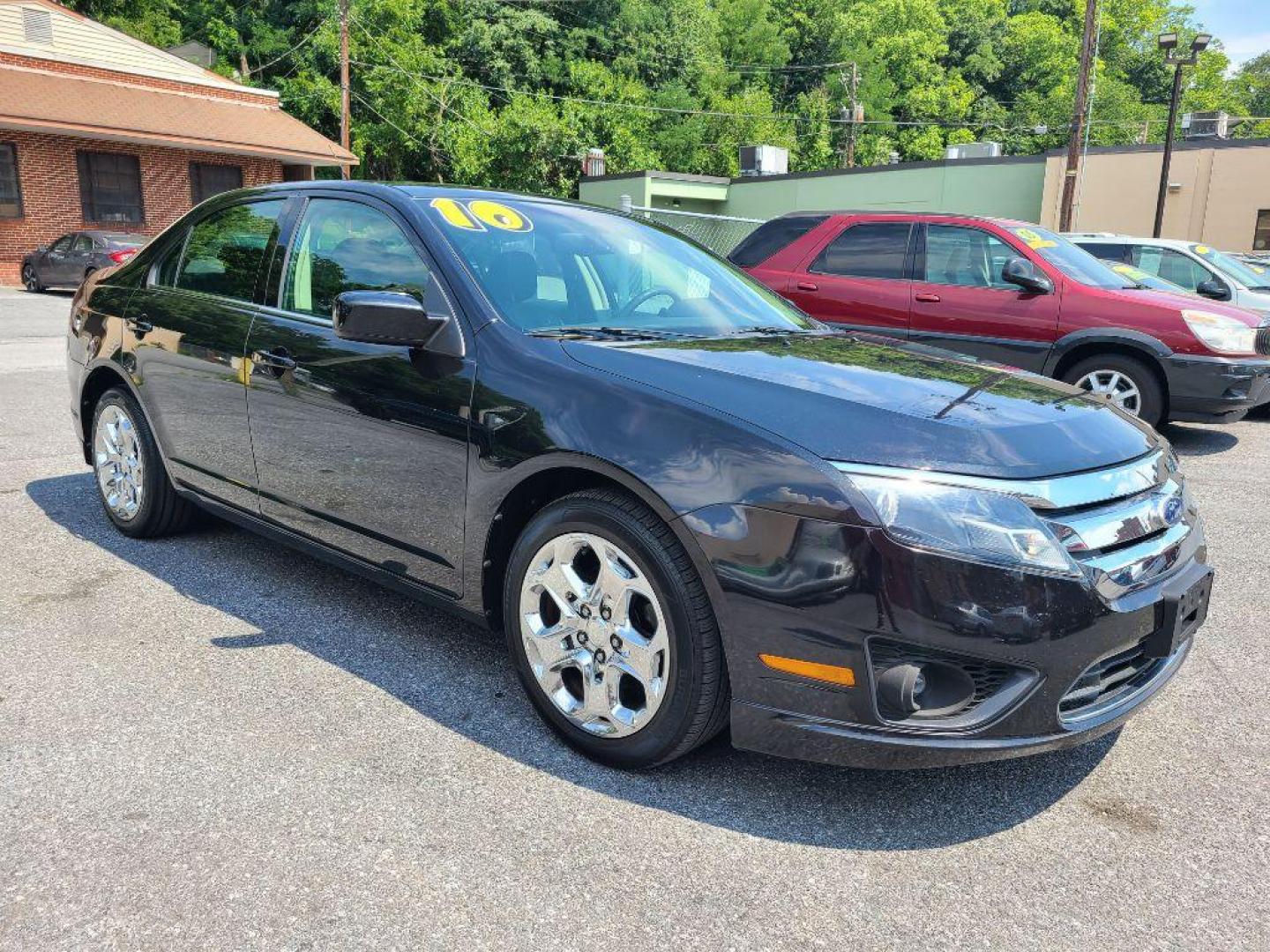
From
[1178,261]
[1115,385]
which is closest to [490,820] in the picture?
[1115,385]

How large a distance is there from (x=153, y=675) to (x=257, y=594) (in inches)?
30.2

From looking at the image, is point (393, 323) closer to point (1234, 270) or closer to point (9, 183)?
point (1234, 270)

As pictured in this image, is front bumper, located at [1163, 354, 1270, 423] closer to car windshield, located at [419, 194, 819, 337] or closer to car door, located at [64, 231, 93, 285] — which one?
car windshield, located at [419, 194, 819, 337]

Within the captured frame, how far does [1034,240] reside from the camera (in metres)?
7.83

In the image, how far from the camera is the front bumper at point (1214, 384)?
710 centimetres

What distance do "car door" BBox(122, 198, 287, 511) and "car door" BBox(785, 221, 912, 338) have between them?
512 cm

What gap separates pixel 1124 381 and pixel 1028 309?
2.87 ft

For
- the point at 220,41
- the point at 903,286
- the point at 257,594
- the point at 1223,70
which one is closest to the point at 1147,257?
the point at 903,286

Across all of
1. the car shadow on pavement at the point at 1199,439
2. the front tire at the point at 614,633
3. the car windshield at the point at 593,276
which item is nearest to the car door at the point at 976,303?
the car shadow on pavement at the point at 1199,439

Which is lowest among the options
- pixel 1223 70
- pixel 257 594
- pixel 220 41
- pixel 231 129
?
pixel 257 594

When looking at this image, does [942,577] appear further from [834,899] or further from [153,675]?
[153,675]

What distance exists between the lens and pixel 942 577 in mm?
2217

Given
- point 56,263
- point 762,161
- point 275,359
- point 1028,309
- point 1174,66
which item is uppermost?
point 1174,66

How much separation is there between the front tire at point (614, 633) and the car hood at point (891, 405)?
395mm
